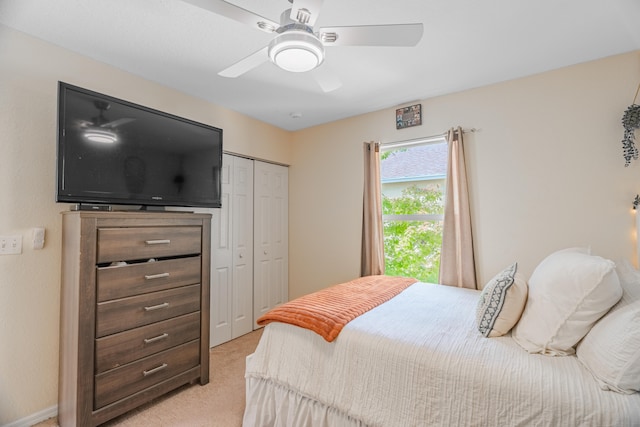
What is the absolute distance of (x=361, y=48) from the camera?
2025 millimetres

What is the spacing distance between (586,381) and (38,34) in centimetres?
343

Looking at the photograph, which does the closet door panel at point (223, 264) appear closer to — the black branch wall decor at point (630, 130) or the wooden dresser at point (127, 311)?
the wooden dresser at point (127, 311)

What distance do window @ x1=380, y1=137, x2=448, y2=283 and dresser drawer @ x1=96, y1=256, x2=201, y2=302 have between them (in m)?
2.00

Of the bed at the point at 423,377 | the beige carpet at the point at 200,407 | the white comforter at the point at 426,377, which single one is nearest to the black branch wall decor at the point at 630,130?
the bed at the point at 423,377

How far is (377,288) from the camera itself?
7.68 feet

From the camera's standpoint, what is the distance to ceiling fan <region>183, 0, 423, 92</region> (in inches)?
50.6

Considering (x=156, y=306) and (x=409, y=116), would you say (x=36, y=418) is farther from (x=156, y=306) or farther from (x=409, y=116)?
(x=409, y=116)

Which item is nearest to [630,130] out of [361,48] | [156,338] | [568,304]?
[568,304]

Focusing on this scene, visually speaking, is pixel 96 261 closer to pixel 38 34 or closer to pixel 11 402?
pixel 11 402

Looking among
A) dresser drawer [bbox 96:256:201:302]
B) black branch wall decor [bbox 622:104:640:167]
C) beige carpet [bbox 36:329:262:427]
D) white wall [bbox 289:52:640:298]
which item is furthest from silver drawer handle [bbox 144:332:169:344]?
black branch wall decor [bbox 622:104:640:167]

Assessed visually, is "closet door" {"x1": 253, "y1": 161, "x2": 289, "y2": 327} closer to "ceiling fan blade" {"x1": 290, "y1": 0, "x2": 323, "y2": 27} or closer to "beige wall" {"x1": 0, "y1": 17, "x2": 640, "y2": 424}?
"beige wall" {"x1": 0, "y1": 17, "x2": 640, "y2": 424}

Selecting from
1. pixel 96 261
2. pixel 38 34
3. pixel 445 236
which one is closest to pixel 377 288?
pixel 445 236

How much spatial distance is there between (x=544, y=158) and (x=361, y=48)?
1.72m

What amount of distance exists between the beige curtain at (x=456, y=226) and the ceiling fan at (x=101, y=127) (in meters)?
2.71
